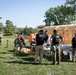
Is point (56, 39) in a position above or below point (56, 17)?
below

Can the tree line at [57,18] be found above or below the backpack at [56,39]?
above

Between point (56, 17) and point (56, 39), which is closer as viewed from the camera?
point (56, 39)

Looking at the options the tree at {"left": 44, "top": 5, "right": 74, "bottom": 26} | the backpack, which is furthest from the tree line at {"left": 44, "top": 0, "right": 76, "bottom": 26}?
the backpack

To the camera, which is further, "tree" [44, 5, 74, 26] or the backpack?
"tree" [44, 5, 74, 26]

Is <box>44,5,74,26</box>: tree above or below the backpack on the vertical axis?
above

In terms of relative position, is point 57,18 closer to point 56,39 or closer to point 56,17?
point 56,17

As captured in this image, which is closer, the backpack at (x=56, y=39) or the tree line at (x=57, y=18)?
the backpack at (x=56, y=39)

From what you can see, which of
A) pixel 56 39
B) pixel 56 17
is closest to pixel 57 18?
pixel 56 17

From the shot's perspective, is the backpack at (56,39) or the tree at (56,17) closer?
the backpack at (56,39)

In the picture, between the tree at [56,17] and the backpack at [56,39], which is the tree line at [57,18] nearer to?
the tree at [56,17]

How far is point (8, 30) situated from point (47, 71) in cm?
8022

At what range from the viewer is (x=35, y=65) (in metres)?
11.9

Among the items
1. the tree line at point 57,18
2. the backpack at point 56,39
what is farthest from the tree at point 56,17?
the backpack at point 56,39

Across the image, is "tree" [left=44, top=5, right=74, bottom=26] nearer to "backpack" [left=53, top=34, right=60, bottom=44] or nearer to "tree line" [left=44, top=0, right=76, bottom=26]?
"tree line" [left=44, top=0, right=76, bottom=26]
